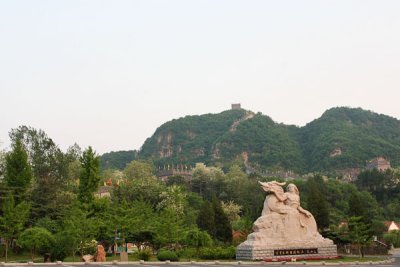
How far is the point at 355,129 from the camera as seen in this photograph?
13350 cm

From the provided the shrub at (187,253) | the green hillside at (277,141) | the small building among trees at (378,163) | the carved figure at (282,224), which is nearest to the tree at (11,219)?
the shrub at (187,253)

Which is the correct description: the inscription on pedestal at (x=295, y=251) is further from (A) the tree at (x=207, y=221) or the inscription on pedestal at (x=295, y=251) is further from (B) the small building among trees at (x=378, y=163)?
(B) the small building among trees at (x=378, y=163)

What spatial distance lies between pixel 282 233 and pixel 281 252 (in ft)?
3.74

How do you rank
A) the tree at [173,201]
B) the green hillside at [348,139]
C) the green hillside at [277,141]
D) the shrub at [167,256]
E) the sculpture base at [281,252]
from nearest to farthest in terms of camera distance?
the shrub at [167,256]
the sculpture base at [281,252]
the tree at [173,201]
the green hillside at [348,139]
the green hillside at [277,141]

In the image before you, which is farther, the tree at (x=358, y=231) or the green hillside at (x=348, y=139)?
the green hillside at (x=348, y=139)

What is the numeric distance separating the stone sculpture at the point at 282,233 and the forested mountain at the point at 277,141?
279ft

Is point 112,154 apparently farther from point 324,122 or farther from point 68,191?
point 68,191

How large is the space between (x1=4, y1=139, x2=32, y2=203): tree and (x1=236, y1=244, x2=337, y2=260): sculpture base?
53.8ft

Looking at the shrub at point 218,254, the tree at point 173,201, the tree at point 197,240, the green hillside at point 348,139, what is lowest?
the shrub at point 218,254

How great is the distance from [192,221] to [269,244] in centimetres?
1878

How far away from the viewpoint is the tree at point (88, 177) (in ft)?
126

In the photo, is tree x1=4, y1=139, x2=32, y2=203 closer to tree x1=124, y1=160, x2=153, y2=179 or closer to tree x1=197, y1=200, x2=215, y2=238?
tree x1=197, y1=200, x2=215, y2=238

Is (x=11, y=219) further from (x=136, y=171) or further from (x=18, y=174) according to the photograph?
(x=136, y=171)

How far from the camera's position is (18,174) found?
3794 centimetres
